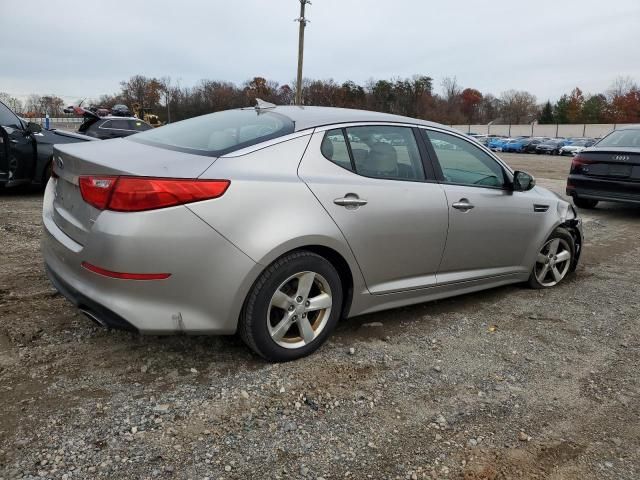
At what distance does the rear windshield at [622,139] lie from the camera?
334 inches

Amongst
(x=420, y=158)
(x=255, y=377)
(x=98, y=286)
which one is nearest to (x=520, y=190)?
(x=420, y=158)

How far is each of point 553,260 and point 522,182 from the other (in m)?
0.93

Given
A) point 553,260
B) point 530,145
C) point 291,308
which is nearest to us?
point 291,308

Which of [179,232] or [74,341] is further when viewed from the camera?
[74,341]

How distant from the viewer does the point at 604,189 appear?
27.9 feet

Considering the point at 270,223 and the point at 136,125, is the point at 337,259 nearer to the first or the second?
the point at 270,223

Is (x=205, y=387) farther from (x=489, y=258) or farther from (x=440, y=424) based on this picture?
(x=489, y=258)

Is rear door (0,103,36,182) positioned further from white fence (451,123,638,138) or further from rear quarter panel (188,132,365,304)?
white fence (451,123,638,138)

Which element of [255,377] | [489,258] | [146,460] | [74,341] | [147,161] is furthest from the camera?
[489,258]

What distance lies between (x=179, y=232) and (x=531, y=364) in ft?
7.53

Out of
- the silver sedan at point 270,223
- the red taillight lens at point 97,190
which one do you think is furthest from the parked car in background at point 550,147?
the red taillight lens at point 97,190

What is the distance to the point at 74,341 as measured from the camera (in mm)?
3213

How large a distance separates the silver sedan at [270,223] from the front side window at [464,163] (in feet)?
0.05

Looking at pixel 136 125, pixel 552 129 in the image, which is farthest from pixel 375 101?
pixel 136 125
